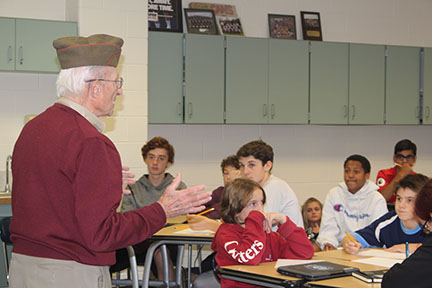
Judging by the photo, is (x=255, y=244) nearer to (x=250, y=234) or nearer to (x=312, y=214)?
(x=250, y=234)

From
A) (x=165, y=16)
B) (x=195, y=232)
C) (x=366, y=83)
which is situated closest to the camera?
(x=195, y=232)

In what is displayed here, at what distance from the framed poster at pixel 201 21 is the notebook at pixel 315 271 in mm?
3331

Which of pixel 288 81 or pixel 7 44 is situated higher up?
pixel 7 44

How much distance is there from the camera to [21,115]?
5.05 metres

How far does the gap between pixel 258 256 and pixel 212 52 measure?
2.97m

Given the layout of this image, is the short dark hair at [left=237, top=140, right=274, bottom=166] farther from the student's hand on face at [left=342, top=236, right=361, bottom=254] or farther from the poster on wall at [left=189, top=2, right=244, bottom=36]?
the poster on wall at [left=189, top=2, right=244, bottom=36]

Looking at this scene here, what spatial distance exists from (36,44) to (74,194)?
3392 millimetres

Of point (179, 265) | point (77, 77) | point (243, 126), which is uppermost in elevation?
point (77, 77)

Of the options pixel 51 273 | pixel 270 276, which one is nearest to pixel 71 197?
pixel 51 273

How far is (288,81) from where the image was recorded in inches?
217

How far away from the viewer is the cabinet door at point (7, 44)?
4629 mm

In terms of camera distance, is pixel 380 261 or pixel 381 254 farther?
pixel 381 254

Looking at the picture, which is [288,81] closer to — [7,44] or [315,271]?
[7,44]

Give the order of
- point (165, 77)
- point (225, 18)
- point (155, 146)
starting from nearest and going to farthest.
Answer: point (155, 146) → point (165, 77) → point (225, 18)
